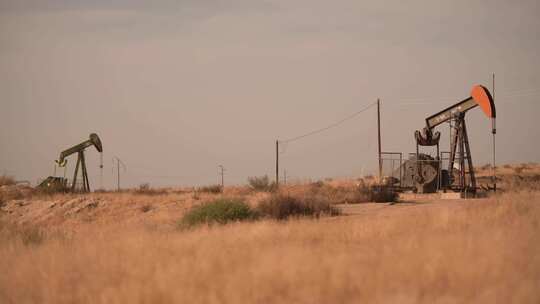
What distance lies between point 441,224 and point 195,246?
191 inches

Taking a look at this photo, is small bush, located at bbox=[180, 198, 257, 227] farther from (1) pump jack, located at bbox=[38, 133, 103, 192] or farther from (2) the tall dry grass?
(1) pump jack, located at bbox=[38, 133, 103, 192]

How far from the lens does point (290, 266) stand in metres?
7.79

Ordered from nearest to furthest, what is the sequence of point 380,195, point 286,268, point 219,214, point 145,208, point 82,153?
1. point 286,268
2. point 219,214
3. point 380,195
4. point 145,208
5. point 82,153

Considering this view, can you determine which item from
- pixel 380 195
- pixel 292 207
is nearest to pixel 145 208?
pixel 292 207

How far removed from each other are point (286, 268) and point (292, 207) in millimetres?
11168

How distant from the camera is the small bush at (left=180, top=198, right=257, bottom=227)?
16.5m

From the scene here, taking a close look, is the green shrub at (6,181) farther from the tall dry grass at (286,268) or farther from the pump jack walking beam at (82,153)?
the tall dry grass at (286,268)

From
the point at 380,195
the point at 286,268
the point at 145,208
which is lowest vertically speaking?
the point at 145,208

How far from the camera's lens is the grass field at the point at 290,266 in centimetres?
698

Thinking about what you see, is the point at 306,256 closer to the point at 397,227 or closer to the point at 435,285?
the point at 435,285

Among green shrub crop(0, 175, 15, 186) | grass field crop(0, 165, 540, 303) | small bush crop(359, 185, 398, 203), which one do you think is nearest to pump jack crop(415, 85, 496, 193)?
small bush crop(359, 185, 398, 203)

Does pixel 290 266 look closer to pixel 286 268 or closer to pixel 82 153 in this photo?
pixel 286 268

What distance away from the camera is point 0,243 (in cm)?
1142

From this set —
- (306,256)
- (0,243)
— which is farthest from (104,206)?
(306,256)
